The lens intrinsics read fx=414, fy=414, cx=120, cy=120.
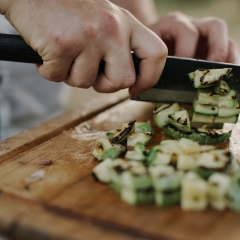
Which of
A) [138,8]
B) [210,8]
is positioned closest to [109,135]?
[138,8]

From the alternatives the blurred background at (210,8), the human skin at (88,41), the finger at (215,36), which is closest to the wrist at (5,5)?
the human skin at (88,41)

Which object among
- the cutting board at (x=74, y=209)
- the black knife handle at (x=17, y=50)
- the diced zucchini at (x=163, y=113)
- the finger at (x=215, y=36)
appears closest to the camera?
the cutting board at (x=74, y=209)

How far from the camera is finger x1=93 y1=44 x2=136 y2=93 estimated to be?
57.8 inches

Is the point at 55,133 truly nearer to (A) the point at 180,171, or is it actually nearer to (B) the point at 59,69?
(B) the point at 59,69

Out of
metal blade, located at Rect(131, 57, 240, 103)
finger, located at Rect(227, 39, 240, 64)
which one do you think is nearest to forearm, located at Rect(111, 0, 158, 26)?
finger, located at Rect(227, 39, 240, 64)

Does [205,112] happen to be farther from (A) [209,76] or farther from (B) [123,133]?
(B) [123,133]

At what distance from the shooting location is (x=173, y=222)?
107cm

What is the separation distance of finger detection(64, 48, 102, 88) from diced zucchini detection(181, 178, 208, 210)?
22.3 inches

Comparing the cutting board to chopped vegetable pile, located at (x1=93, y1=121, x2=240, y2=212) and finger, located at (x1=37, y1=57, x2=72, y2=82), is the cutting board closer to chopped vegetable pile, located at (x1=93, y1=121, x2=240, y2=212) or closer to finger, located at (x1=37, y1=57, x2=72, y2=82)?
chopped vegetable pile, located at (x1=93, y1=121, x2=240, y2=212)

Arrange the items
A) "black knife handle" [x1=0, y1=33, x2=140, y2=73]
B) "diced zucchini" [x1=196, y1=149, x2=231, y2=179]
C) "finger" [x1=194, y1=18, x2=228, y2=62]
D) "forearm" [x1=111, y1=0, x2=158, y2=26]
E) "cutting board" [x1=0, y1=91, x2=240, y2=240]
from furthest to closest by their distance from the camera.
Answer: "forearm" [x1=111, y1=0, x2=158, y2=26] → "finger" [x1=194, y1=18, x2=228, y2=62] → "black knife handle" [x1=0, y1=33, x2=140, y2=73] → "diced zucchini" [x1=196, y1=149, x2=231, y2=179] → "cutting board" [x1=0, y1=91, x2=240, y2=240]

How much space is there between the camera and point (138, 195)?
3.68ft

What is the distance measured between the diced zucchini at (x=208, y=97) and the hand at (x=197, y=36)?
0.44m

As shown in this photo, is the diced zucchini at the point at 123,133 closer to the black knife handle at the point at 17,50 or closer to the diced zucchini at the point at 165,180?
the black knife handle at the point at 17,50

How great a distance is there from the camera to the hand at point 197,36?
6.92 ft
